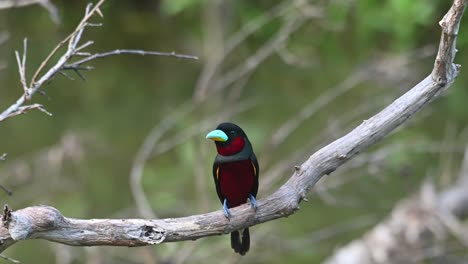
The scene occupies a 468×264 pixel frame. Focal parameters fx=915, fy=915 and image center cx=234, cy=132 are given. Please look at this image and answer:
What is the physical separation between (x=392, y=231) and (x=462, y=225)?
25.7 inches

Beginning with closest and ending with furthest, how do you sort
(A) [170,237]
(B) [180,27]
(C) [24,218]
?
(C) [24,218]
(A) [170,237]
(B) [180,27]

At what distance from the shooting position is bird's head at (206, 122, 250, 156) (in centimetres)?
374

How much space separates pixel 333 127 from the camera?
21.8ft

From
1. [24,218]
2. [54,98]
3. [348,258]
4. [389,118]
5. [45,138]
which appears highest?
[54,98]

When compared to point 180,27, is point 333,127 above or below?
below

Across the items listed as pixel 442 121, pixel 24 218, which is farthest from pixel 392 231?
pixel 24 218

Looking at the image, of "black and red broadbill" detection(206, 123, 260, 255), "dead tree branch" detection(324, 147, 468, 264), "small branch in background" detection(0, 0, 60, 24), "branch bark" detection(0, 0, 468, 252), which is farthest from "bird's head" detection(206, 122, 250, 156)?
"dead tree branch" detection(324, 147, 468, 264)

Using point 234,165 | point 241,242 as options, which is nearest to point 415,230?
point 241,242

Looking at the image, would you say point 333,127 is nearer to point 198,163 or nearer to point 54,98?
point 198,163

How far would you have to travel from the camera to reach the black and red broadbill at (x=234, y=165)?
379cm

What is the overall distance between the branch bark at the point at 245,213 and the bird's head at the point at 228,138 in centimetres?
44

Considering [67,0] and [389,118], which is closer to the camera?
[389,118]

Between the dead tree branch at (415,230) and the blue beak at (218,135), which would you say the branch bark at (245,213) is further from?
the dead tree branch at (415,230)

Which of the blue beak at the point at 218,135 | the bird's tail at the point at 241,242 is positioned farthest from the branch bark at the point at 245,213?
the bird's tail at the point at 241,242
